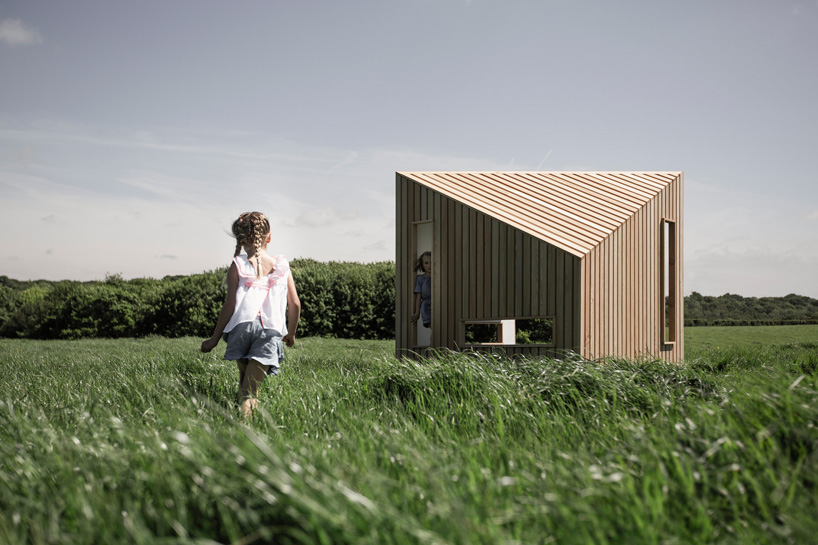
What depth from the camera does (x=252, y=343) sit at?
523cm

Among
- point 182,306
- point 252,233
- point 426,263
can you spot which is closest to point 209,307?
point 182,306

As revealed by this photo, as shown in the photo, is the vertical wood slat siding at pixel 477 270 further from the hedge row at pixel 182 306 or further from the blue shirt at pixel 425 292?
the hedge row at pixel 182 306

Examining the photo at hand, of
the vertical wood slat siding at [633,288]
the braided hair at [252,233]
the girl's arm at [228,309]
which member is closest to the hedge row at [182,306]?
the vertical wood slat siding at [633,288]

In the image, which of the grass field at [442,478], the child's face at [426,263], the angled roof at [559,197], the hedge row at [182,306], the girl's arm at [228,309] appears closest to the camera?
the grass field at [442,478]

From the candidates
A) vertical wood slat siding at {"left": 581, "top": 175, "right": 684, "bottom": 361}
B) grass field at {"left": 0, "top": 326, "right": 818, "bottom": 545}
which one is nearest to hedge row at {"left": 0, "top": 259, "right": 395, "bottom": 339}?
vertical wood slat siding at {"left": 581, "top": 175, "right": 684, "bottom": 361}

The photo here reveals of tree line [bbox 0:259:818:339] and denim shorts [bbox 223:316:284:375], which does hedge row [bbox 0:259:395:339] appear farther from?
denim shorts [bbox 223:316:284:375]

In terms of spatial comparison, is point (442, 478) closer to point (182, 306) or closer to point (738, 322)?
point (182, 306)

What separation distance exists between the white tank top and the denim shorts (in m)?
0.04

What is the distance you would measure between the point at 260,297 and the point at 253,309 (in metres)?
0.12

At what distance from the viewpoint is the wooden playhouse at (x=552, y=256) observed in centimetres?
780

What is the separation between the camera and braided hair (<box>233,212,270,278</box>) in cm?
532

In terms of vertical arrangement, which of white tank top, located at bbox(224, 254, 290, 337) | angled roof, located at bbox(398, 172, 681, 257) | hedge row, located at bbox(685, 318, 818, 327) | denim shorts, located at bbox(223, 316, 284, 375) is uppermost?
angled roof, located at bbox(398, 172, 681, 257)

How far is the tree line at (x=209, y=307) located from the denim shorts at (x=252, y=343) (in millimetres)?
13791

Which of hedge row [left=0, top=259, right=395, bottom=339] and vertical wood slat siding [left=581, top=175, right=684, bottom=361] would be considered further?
hedge row [left=0, top=259, right=395, bottom=339]
